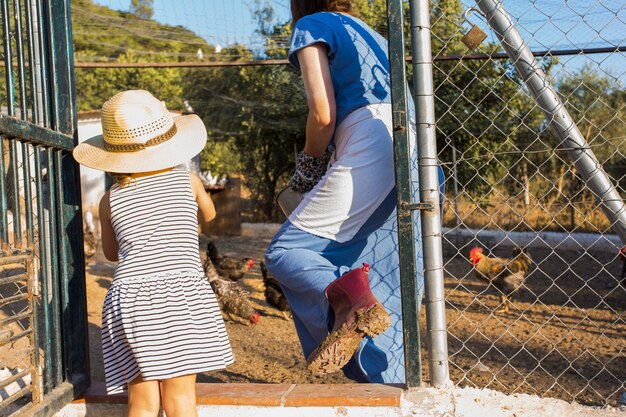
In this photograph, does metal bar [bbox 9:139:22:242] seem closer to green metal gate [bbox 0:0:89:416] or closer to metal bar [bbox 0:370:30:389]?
green metal gate [bbox 0:0:89:416]

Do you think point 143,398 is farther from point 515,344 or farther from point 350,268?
point 515,344

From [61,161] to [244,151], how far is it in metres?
15.5

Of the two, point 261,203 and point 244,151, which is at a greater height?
point 244,151

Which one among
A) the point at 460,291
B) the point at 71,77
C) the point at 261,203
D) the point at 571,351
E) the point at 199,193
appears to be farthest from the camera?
the point at 261,203

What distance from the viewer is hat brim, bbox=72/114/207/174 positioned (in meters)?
2.62

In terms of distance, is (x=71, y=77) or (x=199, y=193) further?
(x=71, y=77)

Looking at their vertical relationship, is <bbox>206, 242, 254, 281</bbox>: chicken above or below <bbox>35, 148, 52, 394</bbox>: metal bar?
below

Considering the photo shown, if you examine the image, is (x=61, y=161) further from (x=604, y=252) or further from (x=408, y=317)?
(x=604, y=252)

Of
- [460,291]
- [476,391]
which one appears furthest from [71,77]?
[460,291]

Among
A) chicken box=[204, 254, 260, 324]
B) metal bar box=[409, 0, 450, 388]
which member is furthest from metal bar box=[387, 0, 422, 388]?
chicken box=[204, 254, 260, 324]

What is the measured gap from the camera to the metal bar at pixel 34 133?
234cm

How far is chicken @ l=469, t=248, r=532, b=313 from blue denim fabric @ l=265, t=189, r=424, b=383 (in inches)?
171

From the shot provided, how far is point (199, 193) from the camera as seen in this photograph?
2793 millimetres

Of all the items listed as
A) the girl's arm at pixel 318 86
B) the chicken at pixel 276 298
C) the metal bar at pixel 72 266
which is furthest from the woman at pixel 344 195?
the chicken at pixel 276 298
